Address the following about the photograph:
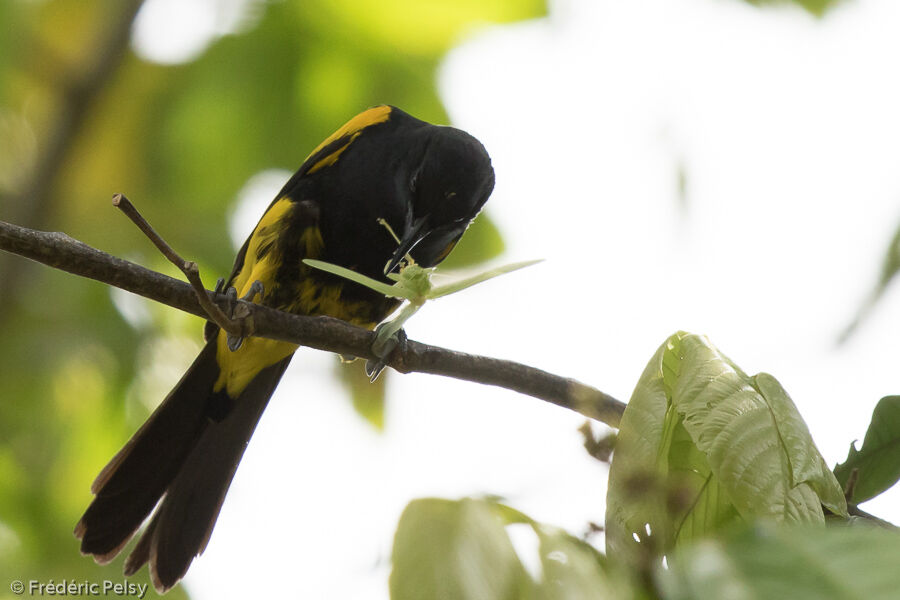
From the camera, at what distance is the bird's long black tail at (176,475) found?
322 centimetres

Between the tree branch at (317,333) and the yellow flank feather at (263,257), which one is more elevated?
the yellow flank feather at (263,257)

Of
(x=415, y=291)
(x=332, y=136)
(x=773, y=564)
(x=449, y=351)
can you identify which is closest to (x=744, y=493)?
(x=773, y=564)

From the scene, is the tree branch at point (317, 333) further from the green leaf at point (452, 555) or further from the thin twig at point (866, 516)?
the green leaf at point (452, 555)

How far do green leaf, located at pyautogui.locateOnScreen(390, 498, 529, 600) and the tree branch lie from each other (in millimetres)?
1111

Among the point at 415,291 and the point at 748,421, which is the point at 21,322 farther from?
the point at 748,421

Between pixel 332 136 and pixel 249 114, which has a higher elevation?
pixel 332 136

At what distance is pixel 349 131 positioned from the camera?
4043 millimetres

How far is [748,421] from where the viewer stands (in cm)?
119

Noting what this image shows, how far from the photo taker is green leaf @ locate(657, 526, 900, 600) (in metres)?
0.50

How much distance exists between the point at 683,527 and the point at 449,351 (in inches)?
52.3

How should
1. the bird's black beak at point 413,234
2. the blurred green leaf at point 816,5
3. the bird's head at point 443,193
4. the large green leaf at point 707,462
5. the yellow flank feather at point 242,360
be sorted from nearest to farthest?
the large green leaf at point 707,462 → the blurred green leaf at point 816,5 → the bird's black beak at point 413,234 → the bird's head at point 443,193 → the yellow flank feather at point 242,360

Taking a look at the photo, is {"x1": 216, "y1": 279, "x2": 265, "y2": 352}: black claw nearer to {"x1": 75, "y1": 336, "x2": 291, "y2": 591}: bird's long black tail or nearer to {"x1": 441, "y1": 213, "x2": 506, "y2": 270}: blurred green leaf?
{"x1": 75, "y1": 336, "x2": 291, "y2": 591}: bird's long black tail

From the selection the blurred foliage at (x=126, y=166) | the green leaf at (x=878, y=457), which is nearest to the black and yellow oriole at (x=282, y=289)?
the blurred foliage at (x=126, y=166)

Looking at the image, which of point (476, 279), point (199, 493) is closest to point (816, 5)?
point (476, 279)
